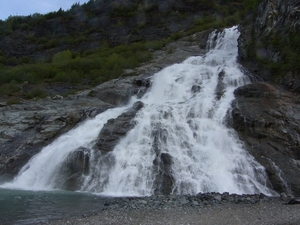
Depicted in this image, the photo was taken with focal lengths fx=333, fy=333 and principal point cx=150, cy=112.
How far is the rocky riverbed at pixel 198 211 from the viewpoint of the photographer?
9.61 metres

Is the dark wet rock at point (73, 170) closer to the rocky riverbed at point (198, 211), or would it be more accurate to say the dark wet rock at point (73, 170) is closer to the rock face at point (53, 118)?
the rock face at point (53, 118)

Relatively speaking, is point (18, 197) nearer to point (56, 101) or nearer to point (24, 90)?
point (56, 101)

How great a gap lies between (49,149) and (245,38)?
21.7 metres

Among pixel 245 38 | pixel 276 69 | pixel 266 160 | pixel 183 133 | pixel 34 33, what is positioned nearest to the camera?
pixel 266 160

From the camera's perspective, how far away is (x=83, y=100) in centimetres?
2766

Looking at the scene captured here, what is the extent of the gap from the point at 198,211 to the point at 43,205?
18.4 feet

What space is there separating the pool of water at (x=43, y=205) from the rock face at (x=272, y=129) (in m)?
8.53

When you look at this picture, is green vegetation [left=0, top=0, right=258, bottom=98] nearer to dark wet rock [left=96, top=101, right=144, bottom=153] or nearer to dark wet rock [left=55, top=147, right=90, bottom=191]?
dark wet rock [left=96, top=101, right=144, bottom=153]

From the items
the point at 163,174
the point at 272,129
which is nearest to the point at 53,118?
the point at 163,174

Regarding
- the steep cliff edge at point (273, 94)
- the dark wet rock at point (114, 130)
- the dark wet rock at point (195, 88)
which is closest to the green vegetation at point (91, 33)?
the steep cliff edge at point (273, 94)

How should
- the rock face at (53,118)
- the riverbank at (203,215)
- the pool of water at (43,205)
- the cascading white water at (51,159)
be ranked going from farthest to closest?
1. the rock face at (53,118)
2. the cascading white water at (51,159)
3. the pool of water at (43,205)
4. the riverbank at (203,215)

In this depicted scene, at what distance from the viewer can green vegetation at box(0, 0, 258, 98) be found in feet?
127

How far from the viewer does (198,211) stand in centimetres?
1078

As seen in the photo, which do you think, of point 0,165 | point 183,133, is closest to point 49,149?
point 0,165
